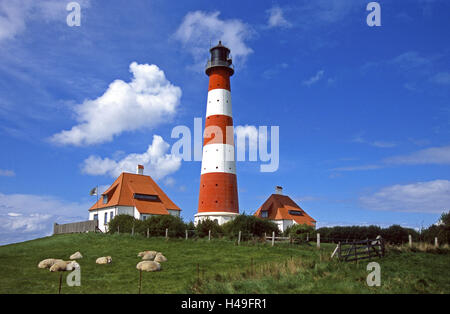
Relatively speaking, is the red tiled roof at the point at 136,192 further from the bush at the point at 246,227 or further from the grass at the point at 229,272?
the grass at the point at 229,272

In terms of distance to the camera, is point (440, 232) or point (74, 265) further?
point (440, 232)

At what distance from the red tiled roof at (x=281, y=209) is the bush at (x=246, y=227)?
1568 centimetres

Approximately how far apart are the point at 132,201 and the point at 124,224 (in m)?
6.28

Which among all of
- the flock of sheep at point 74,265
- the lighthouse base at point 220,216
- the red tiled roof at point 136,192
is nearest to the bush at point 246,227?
the lighthouse base at point 220,216

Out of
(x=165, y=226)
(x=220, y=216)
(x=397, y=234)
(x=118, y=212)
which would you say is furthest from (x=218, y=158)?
(x=397, y=234)

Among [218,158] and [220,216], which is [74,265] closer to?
[220,216]

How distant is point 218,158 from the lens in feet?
140

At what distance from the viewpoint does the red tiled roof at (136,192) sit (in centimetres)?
4725
